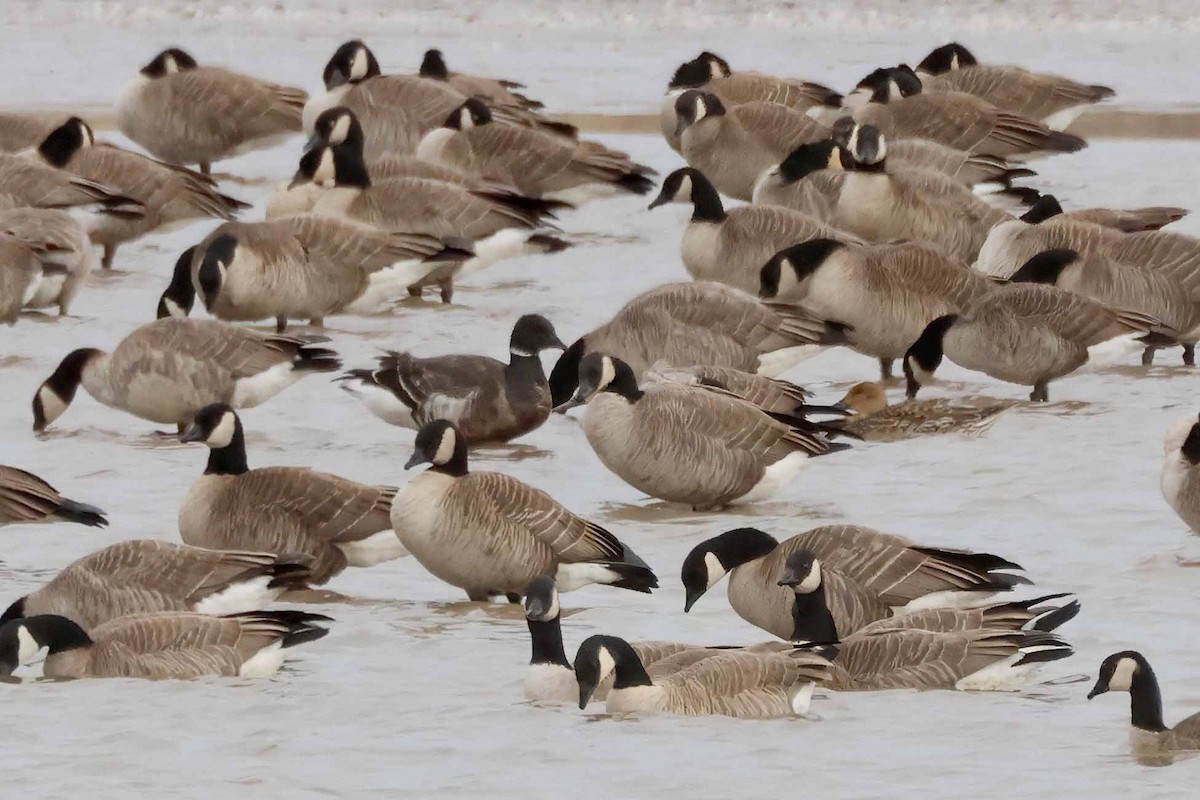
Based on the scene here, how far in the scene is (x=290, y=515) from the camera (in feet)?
29.3

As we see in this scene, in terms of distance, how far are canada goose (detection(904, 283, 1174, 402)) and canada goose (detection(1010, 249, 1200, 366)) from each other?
2.23 ft

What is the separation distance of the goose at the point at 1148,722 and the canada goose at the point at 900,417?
14.2 ft

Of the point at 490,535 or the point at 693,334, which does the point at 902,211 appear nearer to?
the point at 693,334

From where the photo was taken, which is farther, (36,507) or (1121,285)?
(1121,285)

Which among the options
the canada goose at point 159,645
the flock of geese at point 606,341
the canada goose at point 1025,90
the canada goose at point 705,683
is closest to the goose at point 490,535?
the flock of geese at point 606,341

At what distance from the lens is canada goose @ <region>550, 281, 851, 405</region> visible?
39.1 ft

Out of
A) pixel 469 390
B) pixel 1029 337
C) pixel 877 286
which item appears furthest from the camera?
pixel 877 286

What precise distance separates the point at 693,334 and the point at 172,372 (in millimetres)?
2644

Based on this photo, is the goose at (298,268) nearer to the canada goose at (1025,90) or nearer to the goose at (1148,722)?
the canada goose at (1025,90)

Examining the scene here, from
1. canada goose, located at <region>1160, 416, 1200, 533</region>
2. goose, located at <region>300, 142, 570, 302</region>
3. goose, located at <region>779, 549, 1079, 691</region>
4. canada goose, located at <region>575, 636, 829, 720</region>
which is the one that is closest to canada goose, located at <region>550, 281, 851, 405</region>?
canada goose, located at <region>1160, 416, 1200, 533</region>

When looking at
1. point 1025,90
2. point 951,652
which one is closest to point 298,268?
point 951,652

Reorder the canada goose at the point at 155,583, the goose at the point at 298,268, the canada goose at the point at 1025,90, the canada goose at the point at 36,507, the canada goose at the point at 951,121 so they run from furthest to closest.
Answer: the canada goose at the point at 1025,90, the canada goose at the point at 951,121, the goose at the point at 298,268, the canada goose at the point at 36,507, the canada goose at the point at 155,583

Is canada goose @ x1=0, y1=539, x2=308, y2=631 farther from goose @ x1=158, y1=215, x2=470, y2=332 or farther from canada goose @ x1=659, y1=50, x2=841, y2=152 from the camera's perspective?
canada goose @ x1=659, y1=50, x2=841, y2=152

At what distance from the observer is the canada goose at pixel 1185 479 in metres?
9.16
